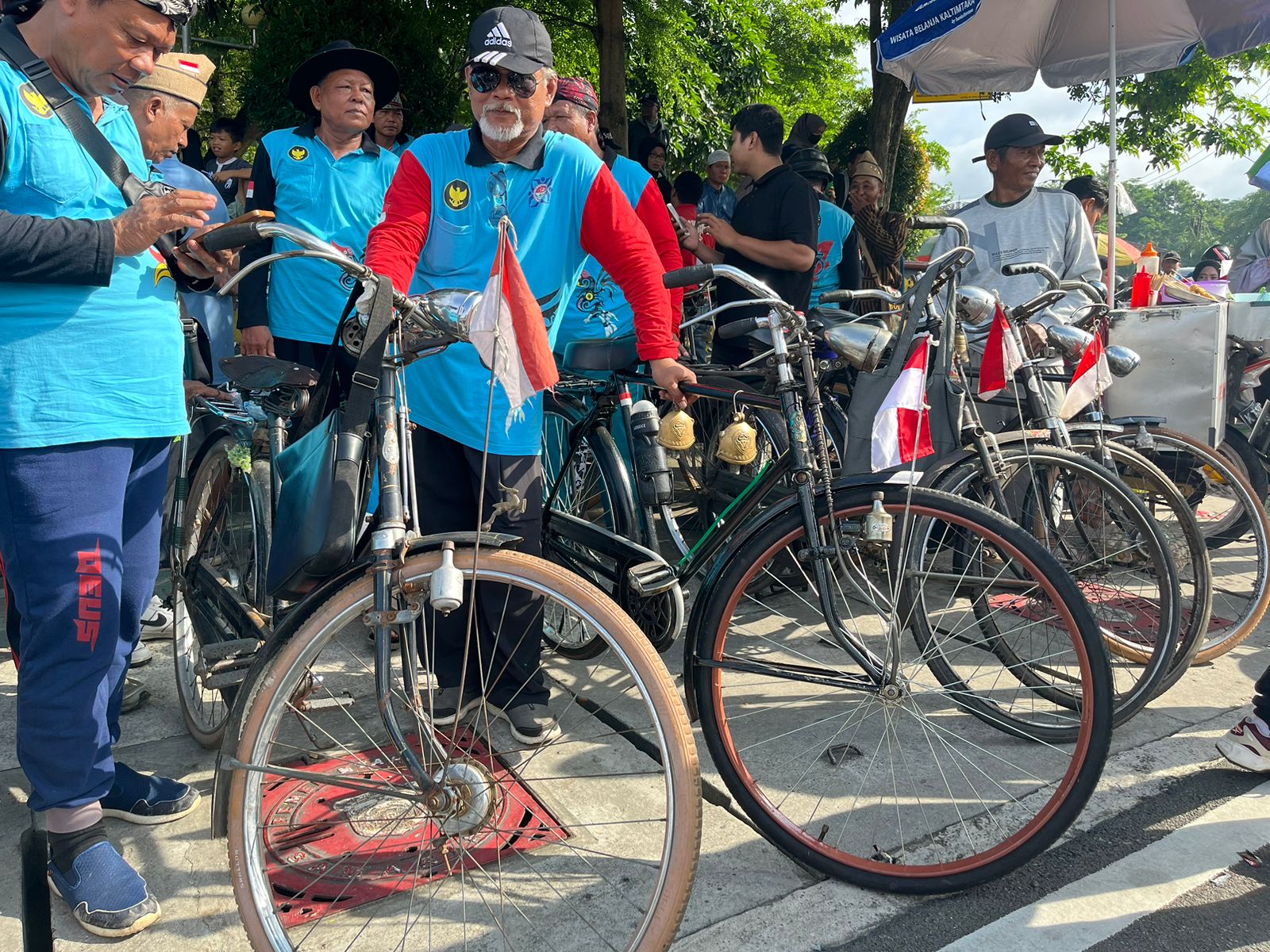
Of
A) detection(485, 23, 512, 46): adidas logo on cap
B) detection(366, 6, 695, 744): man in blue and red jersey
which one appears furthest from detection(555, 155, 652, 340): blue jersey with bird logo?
detection(485, 23, 512, 46): adidas logo on cap

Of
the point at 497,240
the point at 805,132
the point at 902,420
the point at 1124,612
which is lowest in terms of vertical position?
the point at 1124,612

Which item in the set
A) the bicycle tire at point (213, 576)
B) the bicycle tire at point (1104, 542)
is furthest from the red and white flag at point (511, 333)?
the bicycle tire at point (1104, 542)

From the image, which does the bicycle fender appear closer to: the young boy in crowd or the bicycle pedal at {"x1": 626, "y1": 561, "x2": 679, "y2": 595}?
the bicycle pedal at {"x1": 626, "y1": 561, "x2": 679, "y2": 595}

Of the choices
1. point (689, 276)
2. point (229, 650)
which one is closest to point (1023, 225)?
point (689, 276)

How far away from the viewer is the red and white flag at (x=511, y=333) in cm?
197

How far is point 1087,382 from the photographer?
341 centimetres

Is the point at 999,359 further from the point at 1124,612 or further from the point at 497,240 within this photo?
the point at 497,240

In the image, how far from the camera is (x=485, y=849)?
8.07 ft

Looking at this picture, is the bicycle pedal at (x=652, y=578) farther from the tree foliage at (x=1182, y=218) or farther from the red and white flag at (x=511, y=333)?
the tree foliage at (x=1182, y=218)

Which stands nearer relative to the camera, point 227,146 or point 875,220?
point 875,220

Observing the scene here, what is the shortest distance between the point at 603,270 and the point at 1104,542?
2.22 meters

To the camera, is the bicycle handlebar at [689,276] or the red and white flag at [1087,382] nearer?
the bicycle handlebar at [689,276]

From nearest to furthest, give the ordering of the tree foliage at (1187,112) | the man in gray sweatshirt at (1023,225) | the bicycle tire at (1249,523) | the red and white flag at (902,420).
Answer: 1. the red and white flag at (902,420)
2. the bicycle tire at (1249,523)
3. the man in gray sweatshirt at (1023,225)
4. the tree foliage at (1187,112)

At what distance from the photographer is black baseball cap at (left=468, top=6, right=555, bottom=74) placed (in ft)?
8.68
